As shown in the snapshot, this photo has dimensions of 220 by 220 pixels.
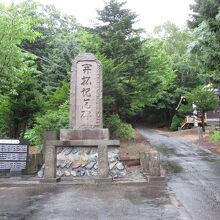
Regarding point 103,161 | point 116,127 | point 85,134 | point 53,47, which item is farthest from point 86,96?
point 53,47

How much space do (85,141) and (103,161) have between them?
→ 112 cm

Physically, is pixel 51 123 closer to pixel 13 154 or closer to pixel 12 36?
pixel 12 36

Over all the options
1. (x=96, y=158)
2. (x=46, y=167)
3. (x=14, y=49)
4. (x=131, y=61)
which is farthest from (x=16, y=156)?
(x=131, y=61)

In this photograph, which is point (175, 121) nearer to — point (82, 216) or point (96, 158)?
point (96, 158)

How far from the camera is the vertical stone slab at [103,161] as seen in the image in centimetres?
1097

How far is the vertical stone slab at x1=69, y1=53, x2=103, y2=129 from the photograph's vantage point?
12.4 m

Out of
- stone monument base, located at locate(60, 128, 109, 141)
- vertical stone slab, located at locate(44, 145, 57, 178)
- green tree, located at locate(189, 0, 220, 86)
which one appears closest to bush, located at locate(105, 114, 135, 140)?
green tree, located at locate(189, 0, 220, 86)

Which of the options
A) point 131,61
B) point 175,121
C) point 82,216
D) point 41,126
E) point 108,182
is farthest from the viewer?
point 175,121

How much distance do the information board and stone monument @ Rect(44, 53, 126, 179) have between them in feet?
3.41

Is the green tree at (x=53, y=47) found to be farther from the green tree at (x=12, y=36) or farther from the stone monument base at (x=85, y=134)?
the stone monument base at (x=85, y=134)

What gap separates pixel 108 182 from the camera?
10.7m

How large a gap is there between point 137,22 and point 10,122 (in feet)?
32.7

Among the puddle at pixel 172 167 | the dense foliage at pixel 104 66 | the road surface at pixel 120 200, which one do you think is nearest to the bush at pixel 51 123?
the dense foliage at pixel 104 66

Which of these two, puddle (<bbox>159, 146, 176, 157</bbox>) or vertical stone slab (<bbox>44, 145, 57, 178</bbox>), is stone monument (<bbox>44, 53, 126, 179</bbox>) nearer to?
vertical stone slab (<bbox>44, 145, 57, 178</bbox>)
